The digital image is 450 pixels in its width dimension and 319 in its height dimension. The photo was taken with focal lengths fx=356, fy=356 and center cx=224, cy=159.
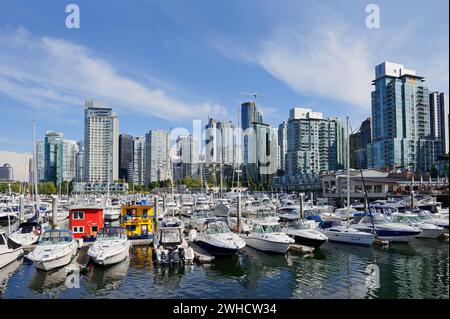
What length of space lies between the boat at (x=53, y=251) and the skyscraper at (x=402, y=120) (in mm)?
111720

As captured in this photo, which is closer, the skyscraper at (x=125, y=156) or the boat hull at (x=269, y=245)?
the boat hull at (x=269, y=245)

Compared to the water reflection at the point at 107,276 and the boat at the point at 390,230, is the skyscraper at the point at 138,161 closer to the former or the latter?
the boat at the point at 390,230

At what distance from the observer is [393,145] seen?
116250 mm

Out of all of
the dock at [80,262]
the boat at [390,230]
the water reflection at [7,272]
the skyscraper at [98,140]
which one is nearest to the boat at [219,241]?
the dock at [80,262]

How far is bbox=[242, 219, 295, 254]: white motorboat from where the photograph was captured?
24955 mm

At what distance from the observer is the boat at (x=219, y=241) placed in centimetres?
2367

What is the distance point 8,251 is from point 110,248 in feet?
21.8

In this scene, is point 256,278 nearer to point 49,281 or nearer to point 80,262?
point 49,281

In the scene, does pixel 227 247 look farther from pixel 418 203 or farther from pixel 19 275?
pixel 418 203

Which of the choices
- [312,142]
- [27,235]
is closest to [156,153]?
[312,142]

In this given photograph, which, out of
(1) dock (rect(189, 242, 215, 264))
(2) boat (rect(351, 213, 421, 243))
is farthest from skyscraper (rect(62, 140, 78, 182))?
(2) boat (rect(351, 213, 421, 243))

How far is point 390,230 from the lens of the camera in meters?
29.1

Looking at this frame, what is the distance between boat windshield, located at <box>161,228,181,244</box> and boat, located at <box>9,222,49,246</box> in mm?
11432
